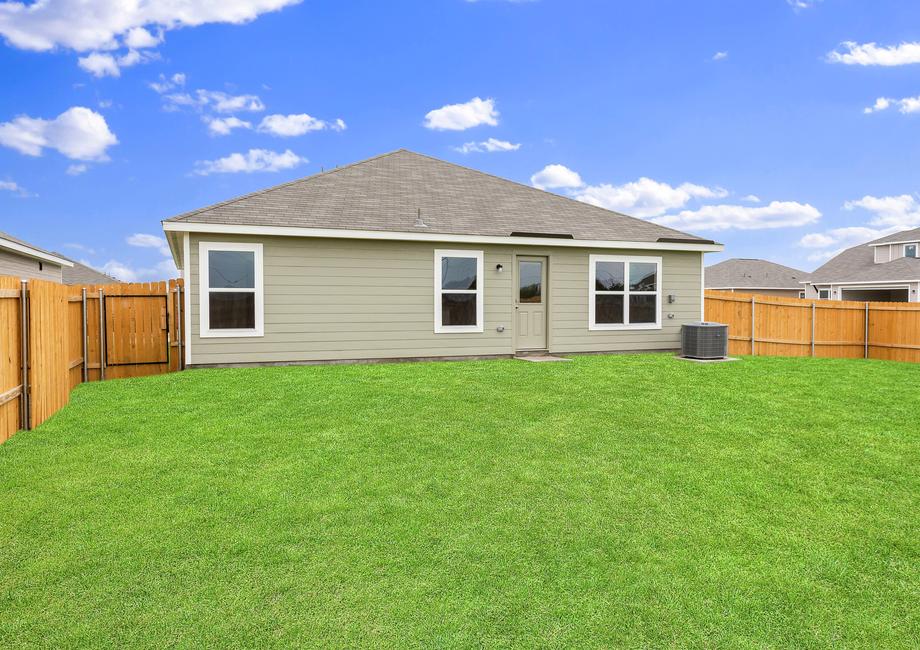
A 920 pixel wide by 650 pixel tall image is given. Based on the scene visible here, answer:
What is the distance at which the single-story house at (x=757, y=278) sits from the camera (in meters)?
37.5

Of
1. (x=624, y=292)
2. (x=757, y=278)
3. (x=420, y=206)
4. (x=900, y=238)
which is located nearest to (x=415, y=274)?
(x=420, y=206)

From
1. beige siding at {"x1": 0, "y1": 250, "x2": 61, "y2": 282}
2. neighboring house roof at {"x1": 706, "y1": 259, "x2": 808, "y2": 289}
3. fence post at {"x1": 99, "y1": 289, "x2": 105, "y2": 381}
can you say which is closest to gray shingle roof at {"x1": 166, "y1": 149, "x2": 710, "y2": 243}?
fence post at {"x1": 99, "y1": 289, "x2": 105, "y2": 381}

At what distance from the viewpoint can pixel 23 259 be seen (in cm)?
1617

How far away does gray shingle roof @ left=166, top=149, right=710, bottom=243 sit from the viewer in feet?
35.2

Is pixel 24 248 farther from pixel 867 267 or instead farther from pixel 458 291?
pixel 867 267

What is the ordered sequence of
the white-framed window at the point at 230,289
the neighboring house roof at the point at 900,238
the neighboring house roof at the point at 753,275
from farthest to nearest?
the neighboring house roof at the point at 753,275 < the neighboring house roof at the point at 900,238 < the white-framed window at the point at 230,289

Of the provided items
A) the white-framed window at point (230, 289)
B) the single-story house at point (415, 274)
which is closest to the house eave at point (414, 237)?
the single-story house at point (415, 274)

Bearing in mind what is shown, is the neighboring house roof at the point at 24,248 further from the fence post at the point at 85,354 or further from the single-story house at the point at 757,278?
the single-story house at the point at 757,278

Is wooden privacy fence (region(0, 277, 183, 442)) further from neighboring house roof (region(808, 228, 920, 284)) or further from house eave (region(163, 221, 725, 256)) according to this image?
neighboring house roof (region(808, 228, 920, 284))

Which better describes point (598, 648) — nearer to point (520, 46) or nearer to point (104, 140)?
point (520, 46)

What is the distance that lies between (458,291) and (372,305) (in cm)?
196

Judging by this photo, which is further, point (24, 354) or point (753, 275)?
point (753, 275)

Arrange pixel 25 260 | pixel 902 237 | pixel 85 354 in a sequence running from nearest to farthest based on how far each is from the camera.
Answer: pixel 85 354
pixel 25 260
pixel 902 237

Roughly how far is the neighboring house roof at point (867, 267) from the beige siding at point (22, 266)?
3733 cm
